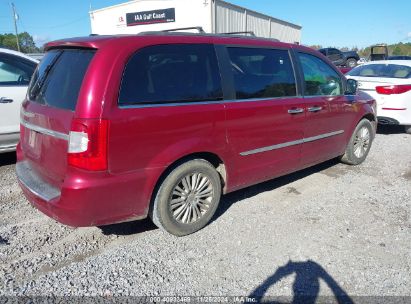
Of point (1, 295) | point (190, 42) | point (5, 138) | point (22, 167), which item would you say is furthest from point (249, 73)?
point (5, 138)

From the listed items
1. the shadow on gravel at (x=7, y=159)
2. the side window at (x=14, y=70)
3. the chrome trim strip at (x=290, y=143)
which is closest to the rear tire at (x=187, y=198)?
the chrome trim strip at (x=290, y=143)

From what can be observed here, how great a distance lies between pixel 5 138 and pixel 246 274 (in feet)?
12.9

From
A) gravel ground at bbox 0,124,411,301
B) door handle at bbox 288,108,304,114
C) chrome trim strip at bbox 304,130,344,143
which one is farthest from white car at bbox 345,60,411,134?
door handle at bbox 288,108,304,114

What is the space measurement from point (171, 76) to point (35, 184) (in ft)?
4.88

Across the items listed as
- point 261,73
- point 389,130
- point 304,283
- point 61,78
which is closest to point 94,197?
point 61,78


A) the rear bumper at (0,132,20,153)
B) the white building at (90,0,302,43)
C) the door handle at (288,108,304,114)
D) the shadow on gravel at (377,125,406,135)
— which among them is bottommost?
the shadow on gravel at (377,125,406,135)

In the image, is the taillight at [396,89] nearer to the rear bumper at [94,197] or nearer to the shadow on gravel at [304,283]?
the shadow on gravel at [304,283]

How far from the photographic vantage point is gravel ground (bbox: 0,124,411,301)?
2842 millimetres

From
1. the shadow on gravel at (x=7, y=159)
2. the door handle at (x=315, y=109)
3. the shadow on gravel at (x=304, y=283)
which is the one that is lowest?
the shadow on gravel at (x=304, y=283)

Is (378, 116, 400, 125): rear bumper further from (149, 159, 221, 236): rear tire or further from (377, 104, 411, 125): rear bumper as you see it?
(149, 159, 221, 236): rear tire

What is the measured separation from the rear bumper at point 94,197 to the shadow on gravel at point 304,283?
3.88 feet

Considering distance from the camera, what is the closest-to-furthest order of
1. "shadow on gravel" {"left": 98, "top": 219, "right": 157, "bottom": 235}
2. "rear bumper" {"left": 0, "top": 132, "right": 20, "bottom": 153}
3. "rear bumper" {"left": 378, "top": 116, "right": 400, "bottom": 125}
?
"shadow on gravel" {"left": 98, "top": 219, "right": 157, "bottom": 235} < "rear bumper" {"left": 0, "top": 132, "right": 20, "bottom": 153} < "rear bumper" {"left": 378, "top": 116, "right": 400, "bottom": 125}

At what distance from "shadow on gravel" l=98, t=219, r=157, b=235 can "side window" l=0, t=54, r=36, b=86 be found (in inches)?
111

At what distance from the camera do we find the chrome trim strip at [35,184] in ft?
9.82
